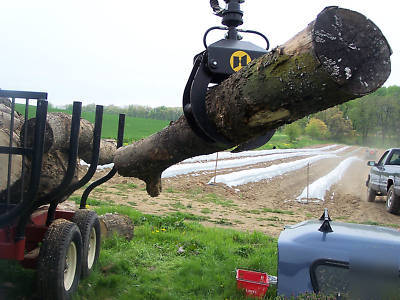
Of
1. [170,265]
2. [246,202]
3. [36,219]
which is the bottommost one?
[170,265]

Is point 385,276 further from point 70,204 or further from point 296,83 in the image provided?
point 70,204

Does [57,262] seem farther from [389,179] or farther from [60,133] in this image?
[389,179]

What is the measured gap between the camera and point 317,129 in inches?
2340

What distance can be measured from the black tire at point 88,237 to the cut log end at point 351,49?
3.16m

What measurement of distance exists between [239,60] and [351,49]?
0.73 metres

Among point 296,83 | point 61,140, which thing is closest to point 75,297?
point 61,140

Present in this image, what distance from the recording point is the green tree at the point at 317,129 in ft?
195

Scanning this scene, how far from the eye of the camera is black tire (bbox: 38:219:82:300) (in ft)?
10.6

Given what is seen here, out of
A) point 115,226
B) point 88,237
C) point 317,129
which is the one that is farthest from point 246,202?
point 317,129

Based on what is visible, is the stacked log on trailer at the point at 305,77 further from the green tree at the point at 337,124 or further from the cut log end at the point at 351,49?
the green tree at the point at 337,124

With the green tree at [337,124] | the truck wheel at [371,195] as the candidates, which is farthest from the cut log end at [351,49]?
the green tree at [337,124]

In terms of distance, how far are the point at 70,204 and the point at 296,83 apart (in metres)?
4.62

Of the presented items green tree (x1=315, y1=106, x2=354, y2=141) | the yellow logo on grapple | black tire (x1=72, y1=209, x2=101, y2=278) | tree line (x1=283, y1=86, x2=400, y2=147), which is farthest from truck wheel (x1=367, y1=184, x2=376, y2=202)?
green tree (x1=315, y1=106, x2=354, y2=141)

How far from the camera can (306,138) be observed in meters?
61.4
